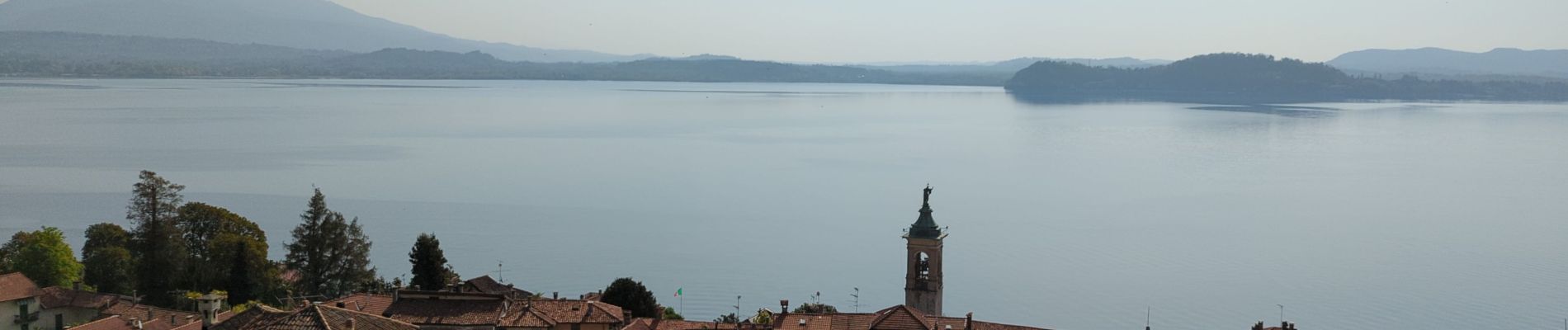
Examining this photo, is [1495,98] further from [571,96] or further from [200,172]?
[200,172]

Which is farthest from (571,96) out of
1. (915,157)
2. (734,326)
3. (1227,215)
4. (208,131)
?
(734,326)

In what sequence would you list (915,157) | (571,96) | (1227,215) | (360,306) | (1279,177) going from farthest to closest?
(571,96), (915,157), (1279,177), (1227,215), (360,306)

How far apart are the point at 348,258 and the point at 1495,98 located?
604ft

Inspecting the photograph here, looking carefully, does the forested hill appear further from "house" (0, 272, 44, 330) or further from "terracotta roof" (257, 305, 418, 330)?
"terracotta roof" (257, 305, 418, 330)

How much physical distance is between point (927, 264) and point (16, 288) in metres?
13.2

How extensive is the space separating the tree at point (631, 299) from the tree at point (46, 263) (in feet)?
31.2

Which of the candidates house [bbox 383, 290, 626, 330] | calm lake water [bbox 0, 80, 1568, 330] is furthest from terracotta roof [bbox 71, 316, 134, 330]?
calm lake water [bbox 0, 80, 1568, 330]

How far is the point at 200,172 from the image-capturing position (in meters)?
60.8

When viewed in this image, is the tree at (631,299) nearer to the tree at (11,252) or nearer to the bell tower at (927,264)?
the bell tower at (927,264)

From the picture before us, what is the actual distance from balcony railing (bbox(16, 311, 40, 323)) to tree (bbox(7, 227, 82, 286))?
177 inches

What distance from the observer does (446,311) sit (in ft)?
60.0

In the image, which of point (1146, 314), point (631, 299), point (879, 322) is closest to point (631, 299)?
point (631, 299)

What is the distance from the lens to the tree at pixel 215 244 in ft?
84.4

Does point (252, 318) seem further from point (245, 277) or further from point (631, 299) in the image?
point (245, 277)
